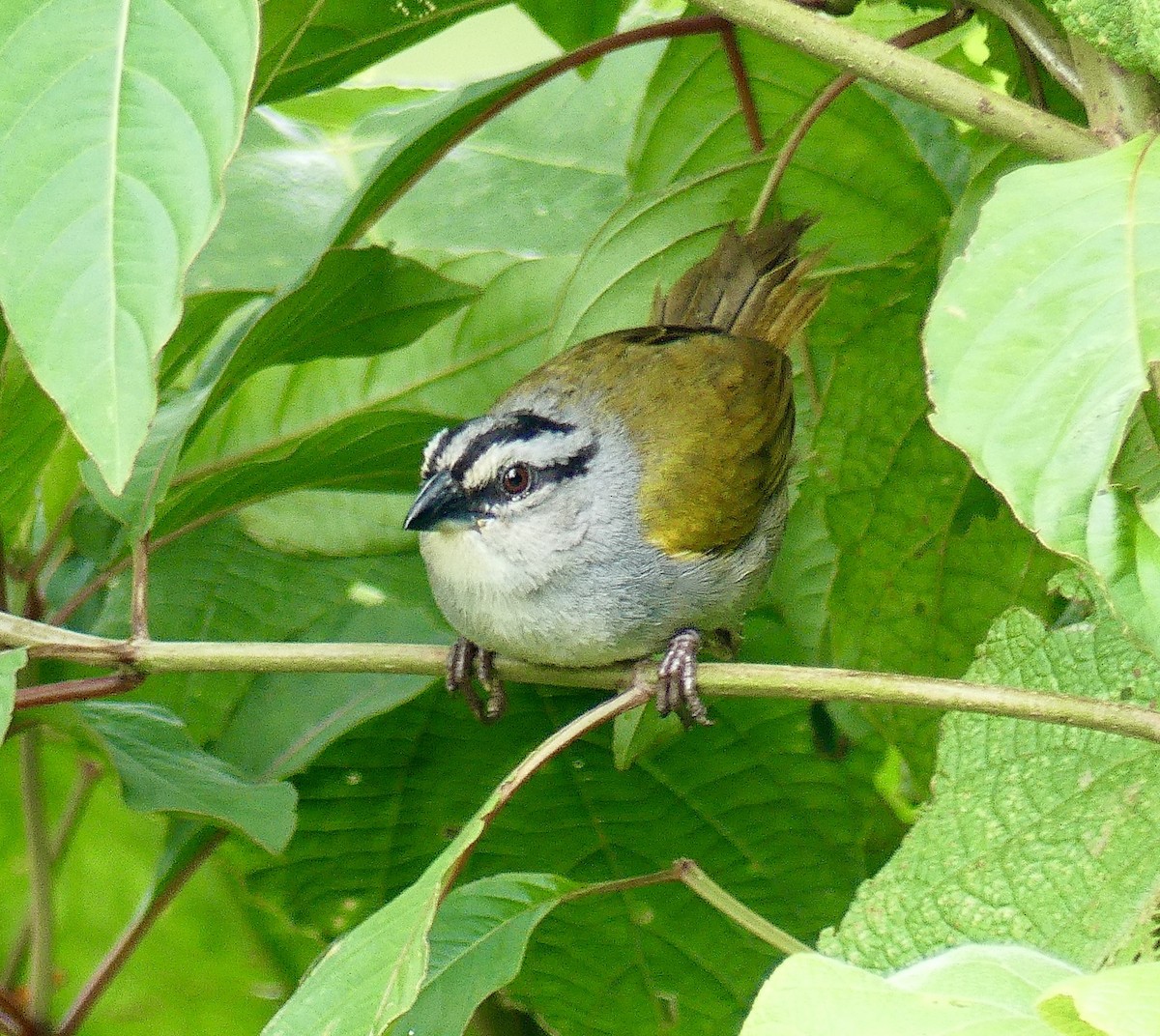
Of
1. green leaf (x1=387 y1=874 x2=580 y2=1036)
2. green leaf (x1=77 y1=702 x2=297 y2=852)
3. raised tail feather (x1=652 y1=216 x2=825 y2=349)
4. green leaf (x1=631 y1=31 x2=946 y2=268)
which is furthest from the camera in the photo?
raised tail feather (x1=652 y1=216 x2=825 y2=349)

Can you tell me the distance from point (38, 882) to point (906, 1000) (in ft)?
5.63

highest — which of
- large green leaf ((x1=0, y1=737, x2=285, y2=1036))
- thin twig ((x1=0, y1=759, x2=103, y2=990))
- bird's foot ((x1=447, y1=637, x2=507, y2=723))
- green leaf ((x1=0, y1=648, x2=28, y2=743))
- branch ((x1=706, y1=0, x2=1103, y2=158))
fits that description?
branch ((x1=706, y1=0, x2=1103, y2=158))

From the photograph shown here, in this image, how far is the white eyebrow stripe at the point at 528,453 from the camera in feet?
8.17

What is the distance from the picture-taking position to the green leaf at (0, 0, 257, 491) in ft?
3.92

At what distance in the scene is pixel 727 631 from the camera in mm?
2723

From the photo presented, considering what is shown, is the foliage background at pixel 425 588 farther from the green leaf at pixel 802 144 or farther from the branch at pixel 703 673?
the branch at pixel 703 673

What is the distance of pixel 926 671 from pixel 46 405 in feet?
4.12

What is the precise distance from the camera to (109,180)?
1278 mm

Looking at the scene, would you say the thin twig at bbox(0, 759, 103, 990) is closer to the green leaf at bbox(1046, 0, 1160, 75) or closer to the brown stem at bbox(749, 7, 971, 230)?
the brown stem at bbox(749, 7, 971, 230)

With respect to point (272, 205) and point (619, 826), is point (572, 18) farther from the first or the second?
point (619, 826)

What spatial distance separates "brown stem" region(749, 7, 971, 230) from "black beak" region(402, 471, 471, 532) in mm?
604

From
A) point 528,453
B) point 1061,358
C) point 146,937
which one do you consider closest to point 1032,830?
point 1061,358

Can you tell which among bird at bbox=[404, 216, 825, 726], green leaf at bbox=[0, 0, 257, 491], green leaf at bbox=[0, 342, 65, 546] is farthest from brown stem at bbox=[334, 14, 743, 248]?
green leaf at bbox=[0, 0, 257, 491]

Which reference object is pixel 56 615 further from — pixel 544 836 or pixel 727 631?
pixel 727 631
